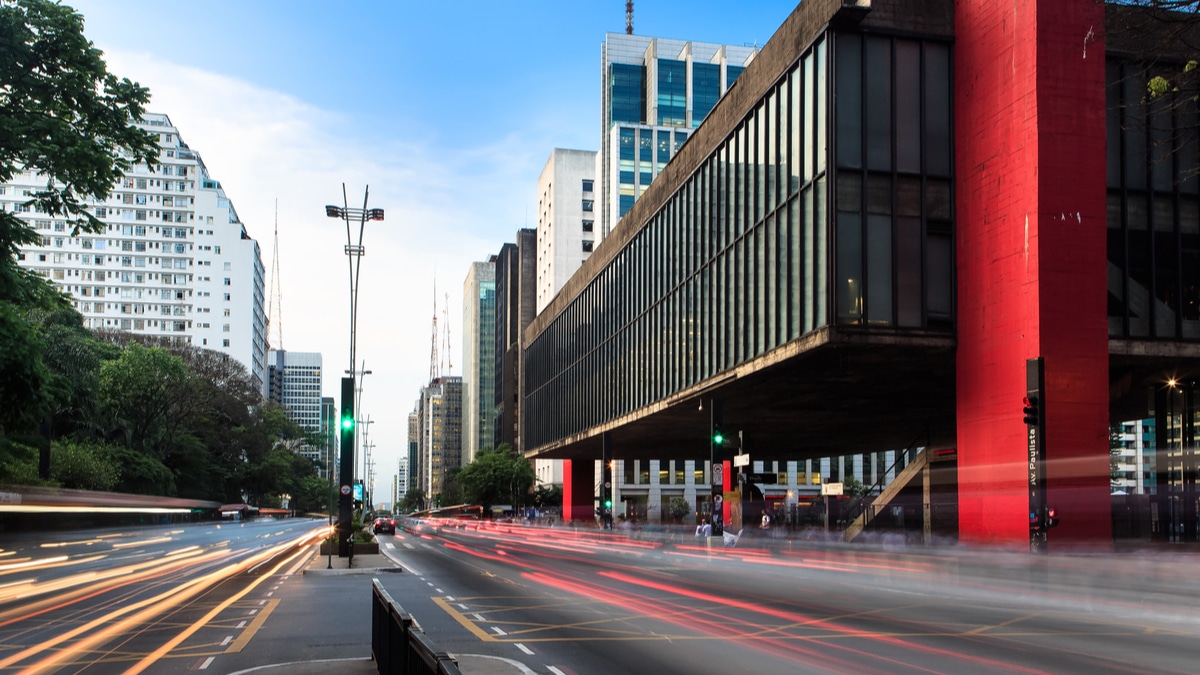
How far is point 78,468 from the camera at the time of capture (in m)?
67.6

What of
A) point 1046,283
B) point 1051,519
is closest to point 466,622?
point 1051,519

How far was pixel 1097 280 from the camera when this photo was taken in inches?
1163

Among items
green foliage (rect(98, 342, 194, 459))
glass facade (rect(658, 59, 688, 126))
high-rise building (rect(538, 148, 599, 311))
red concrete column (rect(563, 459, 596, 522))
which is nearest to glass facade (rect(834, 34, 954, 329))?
red concrete column (rect(563, 459, 596, 522))

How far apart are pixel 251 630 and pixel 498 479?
357ft

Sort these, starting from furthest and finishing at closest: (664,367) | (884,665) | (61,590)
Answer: (664,367) → (61,590) → (884,665)

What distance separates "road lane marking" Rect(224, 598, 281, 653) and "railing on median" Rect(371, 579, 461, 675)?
408 centimetres

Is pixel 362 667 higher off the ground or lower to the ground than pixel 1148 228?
lower

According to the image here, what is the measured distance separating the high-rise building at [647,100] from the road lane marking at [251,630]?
119 metres

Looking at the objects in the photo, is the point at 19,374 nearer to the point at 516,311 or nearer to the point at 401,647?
the point at 401,647

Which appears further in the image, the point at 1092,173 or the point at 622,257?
the point at 622,257

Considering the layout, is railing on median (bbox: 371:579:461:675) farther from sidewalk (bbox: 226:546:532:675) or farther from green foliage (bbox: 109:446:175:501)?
green foliage (bbox: 109:446:175:501)

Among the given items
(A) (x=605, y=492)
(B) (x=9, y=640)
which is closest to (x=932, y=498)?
(A) (x=605, y=492)

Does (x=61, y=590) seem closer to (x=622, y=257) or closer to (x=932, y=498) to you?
(x=932, y=498)

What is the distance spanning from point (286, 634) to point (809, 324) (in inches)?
855
